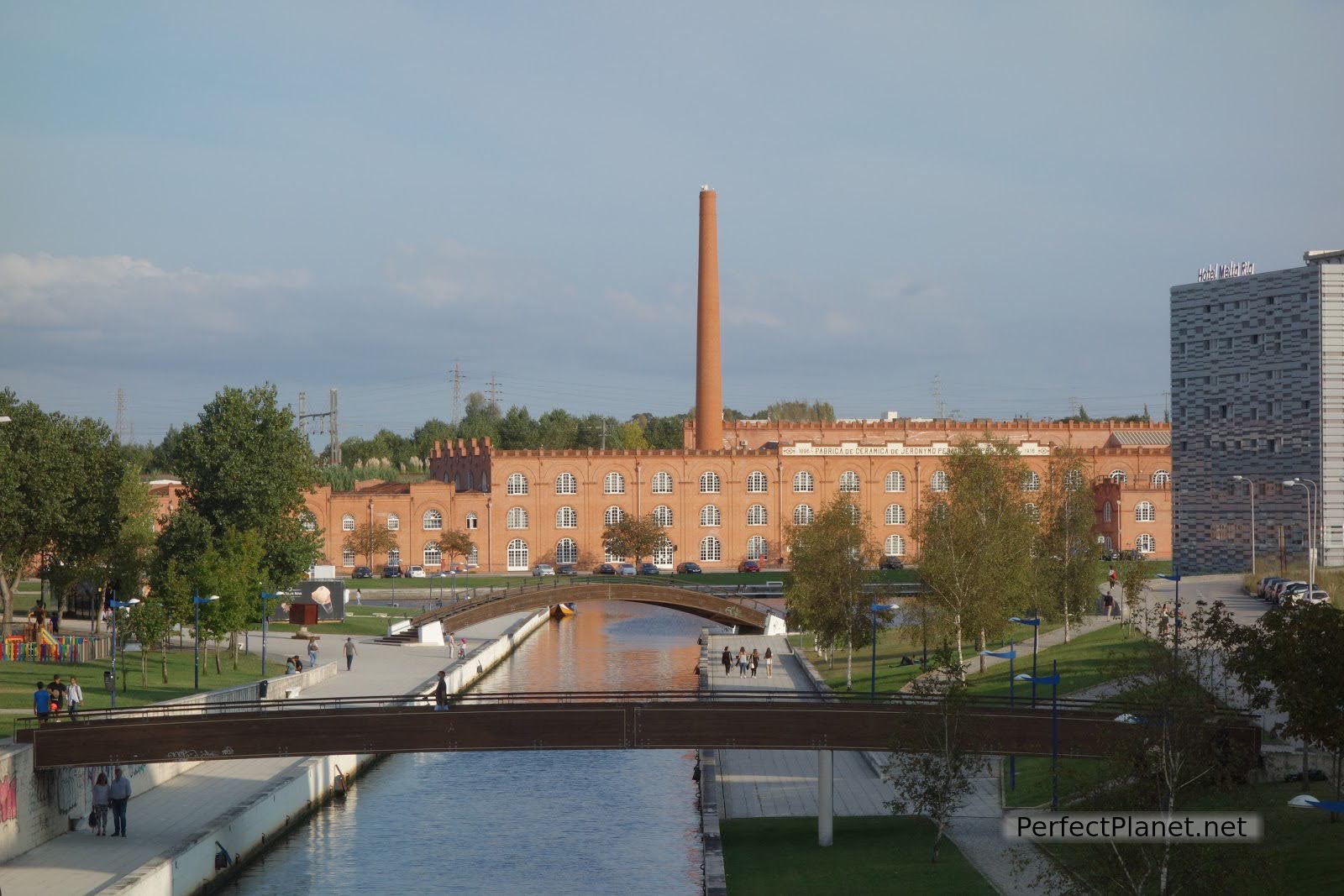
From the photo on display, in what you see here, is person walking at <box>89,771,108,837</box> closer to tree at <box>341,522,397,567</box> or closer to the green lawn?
the green lawn

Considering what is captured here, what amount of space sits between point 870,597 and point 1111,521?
49.6m

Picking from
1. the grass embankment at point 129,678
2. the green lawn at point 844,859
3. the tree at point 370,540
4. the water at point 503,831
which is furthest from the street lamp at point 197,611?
the tree at point 370,540

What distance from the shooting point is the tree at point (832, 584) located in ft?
197

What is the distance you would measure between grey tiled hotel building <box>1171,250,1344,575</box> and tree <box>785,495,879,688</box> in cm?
2565

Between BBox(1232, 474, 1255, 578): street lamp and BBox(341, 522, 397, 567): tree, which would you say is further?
BBox(341, 522, 397, 567): tree

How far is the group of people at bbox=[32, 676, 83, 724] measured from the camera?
3243 cm

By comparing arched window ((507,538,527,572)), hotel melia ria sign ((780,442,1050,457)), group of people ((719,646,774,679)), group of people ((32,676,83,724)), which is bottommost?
group of people ((719,646,774,679))

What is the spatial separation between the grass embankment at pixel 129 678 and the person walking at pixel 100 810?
406cm

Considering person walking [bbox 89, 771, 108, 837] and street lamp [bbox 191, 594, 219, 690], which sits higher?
street lamp [bbox 191, 594, 219, 690]

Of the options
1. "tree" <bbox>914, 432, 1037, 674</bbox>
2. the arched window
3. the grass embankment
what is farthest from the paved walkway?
the arched window

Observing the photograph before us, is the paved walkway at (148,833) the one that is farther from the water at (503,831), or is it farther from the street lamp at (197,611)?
the street lamp at (197,611)

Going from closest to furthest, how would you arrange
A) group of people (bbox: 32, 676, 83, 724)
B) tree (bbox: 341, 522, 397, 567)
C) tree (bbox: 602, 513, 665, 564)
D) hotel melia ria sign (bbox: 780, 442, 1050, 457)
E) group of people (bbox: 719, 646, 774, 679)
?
group of people (bbox: 32, 676, 83, 724) < group of people (bbox: 719, 646, 774, 679) < tree (bbox: 341, 522, 397, 567) < tree (bbox: 602, 513, 665, 564) < hotel melia ria sign (bbox: 780, 442, 1050, 457)

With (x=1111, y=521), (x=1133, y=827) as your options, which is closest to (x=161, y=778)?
(x=1133, y=827)

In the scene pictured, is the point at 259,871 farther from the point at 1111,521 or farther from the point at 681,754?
the point at 1111,521
